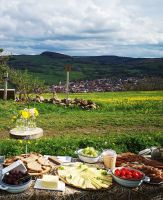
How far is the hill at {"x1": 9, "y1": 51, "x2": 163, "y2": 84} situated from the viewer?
6682cm

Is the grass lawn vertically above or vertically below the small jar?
below

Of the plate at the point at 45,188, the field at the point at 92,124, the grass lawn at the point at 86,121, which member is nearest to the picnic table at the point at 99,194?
the plate at the point at 45,188

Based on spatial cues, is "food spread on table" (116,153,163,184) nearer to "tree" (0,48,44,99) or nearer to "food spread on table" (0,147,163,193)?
"food spread on table" (0,147,163,193)

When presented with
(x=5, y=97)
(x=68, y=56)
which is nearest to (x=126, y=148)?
(x=5, y=97)

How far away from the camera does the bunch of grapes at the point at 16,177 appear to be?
5.69m

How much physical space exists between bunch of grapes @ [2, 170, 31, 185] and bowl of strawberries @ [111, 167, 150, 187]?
146 centimetres

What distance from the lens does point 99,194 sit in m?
5.90

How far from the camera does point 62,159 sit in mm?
7207

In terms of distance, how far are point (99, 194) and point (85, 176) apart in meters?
0.44

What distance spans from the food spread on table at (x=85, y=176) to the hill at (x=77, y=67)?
53.5m

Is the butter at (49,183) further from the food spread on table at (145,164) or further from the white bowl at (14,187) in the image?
the food spread on table at (145,164)

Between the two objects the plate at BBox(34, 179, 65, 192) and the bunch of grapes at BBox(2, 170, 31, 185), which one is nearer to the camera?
the bunch of grapes at BBox(2, 170, 31, 185)

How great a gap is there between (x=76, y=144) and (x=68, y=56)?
317ft

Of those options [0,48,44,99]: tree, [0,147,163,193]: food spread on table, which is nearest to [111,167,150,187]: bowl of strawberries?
[0,147,163,193]: food spread on table
